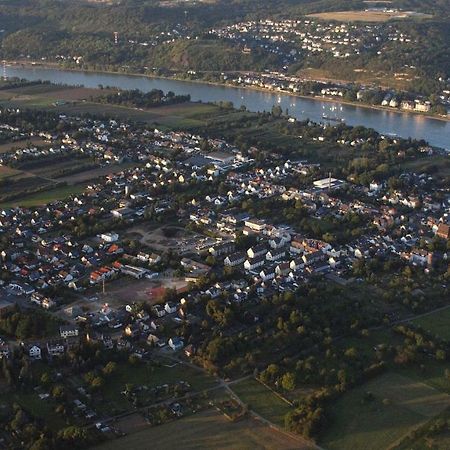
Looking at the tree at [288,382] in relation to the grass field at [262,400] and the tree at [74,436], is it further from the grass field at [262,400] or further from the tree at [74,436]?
the tree at [74,436]

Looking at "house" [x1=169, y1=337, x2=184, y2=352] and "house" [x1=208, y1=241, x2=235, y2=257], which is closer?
"house" [x1=169, y1=337, x2=184, y2=352]

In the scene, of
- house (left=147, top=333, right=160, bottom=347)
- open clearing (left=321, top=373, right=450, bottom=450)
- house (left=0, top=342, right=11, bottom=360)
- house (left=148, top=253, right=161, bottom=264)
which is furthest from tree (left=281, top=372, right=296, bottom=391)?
house (left=148, top=253, right=161, bottom=264)

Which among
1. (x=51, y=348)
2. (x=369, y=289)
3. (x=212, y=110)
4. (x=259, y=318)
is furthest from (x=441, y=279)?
(x=212, y=110)

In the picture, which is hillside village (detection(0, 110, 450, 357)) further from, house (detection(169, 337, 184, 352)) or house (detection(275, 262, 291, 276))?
house (detection(169, 337, 184, 352))

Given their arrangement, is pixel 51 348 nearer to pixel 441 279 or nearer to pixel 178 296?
pixel 178 296

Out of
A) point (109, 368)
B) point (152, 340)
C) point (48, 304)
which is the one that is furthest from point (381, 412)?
point (48, 304)

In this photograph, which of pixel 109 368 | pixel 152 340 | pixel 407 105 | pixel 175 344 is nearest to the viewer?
pixel 109 368

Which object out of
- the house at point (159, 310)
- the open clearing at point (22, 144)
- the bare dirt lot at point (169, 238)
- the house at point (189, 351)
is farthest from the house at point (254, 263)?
the open clearing at point (22, 144)

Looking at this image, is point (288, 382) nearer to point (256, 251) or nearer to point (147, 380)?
point (147, 380)
